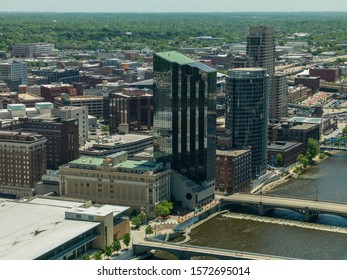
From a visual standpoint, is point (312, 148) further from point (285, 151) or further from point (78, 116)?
point (78, 116)

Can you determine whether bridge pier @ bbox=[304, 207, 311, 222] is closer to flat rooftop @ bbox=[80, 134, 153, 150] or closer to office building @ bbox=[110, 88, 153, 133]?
flat rooftop @ bbox=[80, 134, 153, 150]

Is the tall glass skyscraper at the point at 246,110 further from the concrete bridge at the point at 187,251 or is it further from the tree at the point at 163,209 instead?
the concrete bridge at the point at 187,251

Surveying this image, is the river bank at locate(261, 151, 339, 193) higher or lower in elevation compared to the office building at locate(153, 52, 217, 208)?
lower

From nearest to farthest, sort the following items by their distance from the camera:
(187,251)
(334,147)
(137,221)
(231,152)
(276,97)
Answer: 1. (187,251)
2. (137,221)
3. (231,152)
4. (334,147)
5. (276,97)

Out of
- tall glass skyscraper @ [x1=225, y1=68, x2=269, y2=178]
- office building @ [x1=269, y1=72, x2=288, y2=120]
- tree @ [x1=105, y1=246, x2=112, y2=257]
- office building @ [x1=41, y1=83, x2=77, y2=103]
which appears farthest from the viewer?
office building @ [x1=41, y1=83, x2=77, y2=103]

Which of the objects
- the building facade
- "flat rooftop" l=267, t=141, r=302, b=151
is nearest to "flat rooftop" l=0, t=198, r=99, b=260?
the building facade

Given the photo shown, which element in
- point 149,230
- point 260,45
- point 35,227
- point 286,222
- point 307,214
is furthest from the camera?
point 260,45

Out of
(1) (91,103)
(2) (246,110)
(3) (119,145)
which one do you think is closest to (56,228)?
(3) (119,145)
